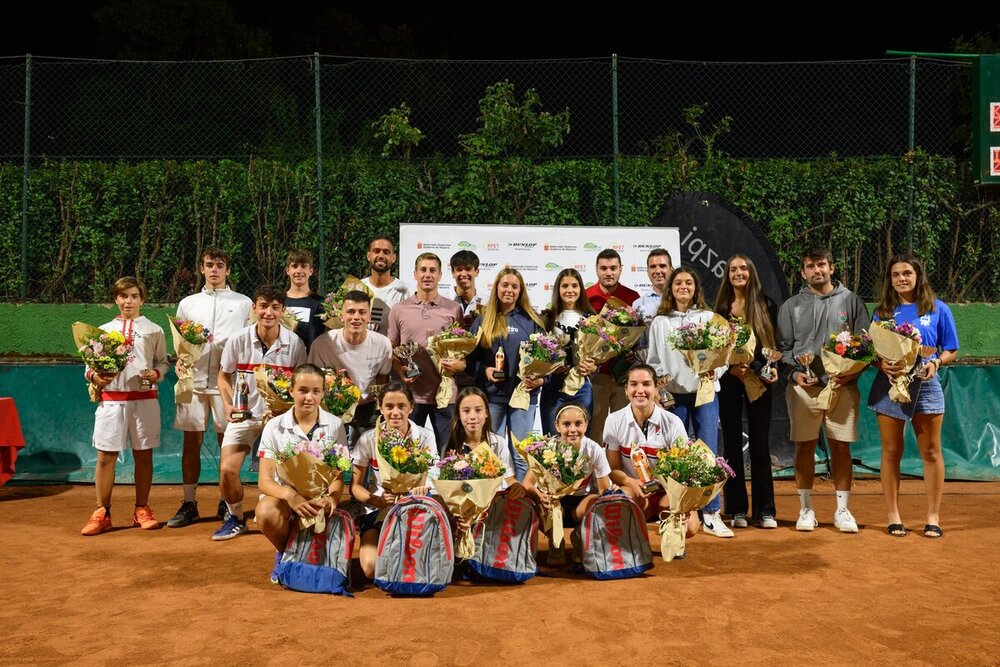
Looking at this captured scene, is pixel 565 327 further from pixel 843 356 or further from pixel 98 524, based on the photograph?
pixel 98 524

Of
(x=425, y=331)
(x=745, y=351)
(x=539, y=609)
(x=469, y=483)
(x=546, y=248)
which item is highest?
(x=546, y=248)

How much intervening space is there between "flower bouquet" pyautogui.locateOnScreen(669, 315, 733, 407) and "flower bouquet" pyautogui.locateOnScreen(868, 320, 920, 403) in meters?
0.95

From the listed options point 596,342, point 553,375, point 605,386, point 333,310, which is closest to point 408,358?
point 333,310

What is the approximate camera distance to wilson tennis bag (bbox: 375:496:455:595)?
5055mm

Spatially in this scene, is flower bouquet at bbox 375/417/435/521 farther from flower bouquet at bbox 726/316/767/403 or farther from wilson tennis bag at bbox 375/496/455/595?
flower bouquet at bbox 726/316/767/403

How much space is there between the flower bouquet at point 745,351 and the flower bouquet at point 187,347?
352 centimetres

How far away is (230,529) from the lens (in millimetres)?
6531

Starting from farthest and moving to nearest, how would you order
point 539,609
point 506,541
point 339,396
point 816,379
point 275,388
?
point 816,379, point 275,388, point 339,396, point 506,541, point 539,609

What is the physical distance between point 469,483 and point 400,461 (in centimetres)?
37

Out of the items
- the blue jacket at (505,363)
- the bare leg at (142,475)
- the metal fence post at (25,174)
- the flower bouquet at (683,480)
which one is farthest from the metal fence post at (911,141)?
the metal fence post at (25,174)

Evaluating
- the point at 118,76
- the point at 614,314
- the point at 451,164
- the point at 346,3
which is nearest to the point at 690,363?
the point at 614,314

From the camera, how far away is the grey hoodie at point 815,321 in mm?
6648

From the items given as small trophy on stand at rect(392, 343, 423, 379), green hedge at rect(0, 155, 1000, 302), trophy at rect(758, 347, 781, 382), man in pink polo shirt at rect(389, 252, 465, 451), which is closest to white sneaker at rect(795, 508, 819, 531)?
trophy at rect(758, 347, 781, 382)

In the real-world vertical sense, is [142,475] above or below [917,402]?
below
